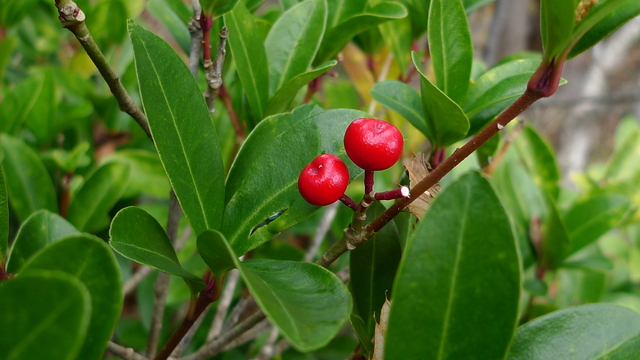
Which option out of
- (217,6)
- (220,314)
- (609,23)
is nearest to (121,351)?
(220,314)

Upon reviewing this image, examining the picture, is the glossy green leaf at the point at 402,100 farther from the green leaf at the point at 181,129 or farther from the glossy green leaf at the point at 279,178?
the green leaf at the point at 181,129

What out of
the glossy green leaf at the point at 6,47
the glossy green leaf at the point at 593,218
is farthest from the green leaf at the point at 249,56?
the glossy green leaf at the point at 593,218

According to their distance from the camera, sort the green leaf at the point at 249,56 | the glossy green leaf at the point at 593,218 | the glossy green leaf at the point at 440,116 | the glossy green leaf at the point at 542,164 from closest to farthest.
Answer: the glossy green leaf at the point at 440,116
the green leaf at the point at 249,56
the glossy green leaf at the point at 593,218
the glossy green leaf at the point at 542,164

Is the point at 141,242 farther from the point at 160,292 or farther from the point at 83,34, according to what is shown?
the point at 160,292

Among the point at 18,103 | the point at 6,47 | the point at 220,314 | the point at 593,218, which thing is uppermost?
the point at 6,47

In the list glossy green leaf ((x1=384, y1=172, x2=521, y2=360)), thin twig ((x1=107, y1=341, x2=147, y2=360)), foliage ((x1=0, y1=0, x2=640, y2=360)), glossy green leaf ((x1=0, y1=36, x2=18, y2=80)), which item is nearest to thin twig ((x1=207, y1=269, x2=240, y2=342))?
foliage ((x1=0, y1=0, x2=640, y2=360))

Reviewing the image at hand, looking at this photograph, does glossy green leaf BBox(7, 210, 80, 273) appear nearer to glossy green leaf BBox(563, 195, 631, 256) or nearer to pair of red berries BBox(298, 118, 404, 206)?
pair of red berries BBox(298, 118, 404, 206)
